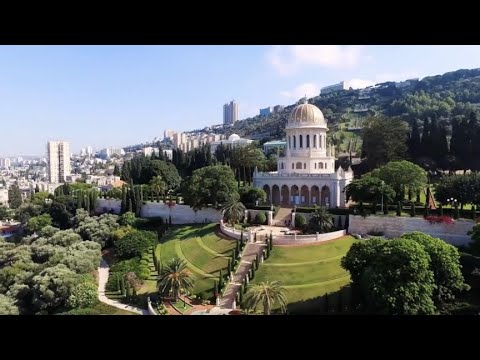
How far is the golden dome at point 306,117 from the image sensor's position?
134ft

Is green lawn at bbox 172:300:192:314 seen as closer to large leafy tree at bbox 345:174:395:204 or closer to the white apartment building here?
large leafy tree at bbox 345:174:395:204

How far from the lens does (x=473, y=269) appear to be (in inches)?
888

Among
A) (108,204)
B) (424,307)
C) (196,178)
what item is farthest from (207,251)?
(108,204)

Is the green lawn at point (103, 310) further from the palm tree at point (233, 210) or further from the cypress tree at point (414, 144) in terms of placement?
the cypress tree at point (414, 144)

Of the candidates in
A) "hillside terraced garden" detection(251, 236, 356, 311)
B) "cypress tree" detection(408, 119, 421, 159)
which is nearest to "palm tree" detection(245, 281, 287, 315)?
"hillside terraced garden" detection(251, 236, 356, 311)

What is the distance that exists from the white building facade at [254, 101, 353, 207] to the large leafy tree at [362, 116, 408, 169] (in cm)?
910

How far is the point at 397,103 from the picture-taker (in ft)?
316

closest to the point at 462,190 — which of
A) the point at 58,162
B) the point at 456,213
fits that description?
the point at 456,213

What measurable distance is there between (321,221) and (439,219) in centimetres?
779

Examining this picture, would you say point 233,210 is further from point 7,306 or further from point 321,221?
point 7,306

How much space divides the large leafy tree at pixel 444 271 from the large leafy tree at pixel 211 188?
710 inches

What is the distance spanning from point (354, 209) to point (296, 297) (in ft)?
38.2
